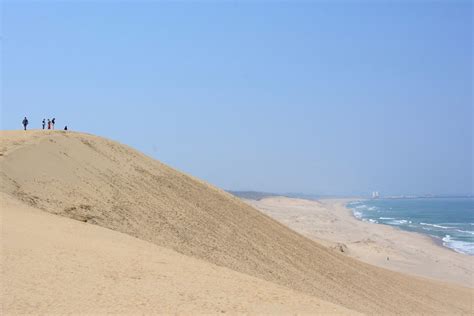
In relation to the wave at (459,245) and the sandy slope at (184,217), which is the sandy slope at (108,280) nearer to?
the sandy slope at (184,217)

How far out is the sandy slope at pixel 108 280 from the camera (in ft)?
34.7

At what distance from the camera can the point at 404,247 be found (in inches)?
1893

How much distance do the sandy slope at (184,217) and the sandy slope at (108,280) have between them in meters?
2.60

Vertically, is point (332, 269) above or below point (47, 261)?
below

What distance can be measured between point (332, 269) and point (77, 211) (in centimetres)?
1087

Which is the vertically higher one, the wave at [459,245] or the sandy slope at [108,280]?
the sandy slope at [108,280]

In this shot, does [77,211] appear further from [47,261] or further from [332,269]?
[332,269]

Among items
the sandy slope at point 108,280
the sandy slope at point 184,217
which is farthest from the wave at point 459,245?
the sandy slope at point 108,280

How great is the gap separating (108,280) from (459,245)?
160 feet

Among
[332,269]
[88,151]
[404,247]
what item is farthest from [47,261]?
[404,247]

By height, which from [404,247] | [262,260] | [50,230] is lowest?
[404,247]

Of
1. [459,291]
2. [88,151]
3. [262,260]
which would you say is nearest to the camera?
[262,260]

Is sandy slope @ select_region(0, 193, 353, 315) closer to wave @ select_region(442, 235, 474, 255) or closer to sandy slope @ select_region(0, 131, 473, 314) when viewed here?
sandy slope @ select_region(0, 131, 473, 314)

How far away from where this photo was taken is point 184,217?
68.6ft
